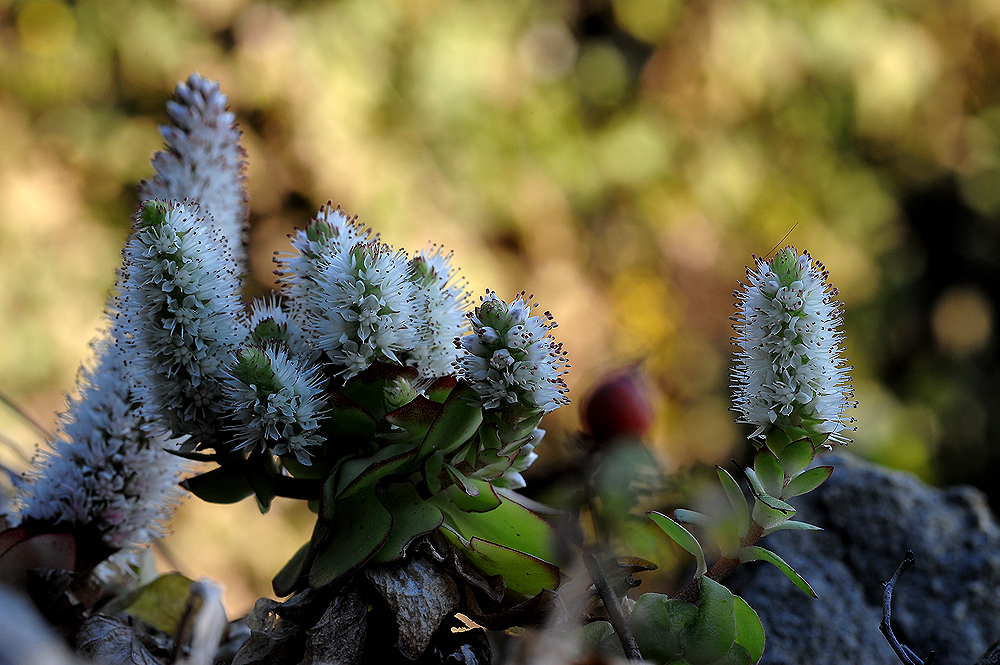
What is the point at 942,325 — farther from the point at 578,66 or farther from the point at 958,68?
the point at 578,66

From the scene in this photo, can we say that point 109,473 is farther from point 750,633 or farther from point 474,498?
point 750,633

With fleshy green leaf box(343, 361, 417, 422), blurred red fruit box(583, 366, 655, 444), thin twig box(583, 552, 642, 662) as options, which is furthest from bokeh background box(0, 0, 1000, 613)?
thin twig box(583, 552, 642, 662)

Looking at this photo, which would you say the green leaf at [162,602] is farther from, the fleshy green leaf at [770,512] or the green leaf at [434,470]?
the fleshy green leaf at [770,512]

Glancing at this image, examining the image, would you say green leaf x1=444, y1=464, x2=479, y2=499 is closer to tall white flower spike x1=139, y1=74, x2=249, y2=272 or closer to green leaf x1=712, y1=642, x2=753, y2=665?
green leaf x1=712, y1=642, x2=753, y2=665

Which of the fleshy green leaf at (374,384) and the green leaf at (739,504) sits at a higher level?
the fleshy green leaf at (374,384)

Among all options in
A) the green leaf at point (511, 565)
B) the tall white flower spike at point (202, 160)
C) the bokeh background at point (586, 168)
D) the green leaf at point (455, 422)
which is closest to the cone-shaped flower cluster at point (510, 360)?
the green leaf at point (455, 422)
